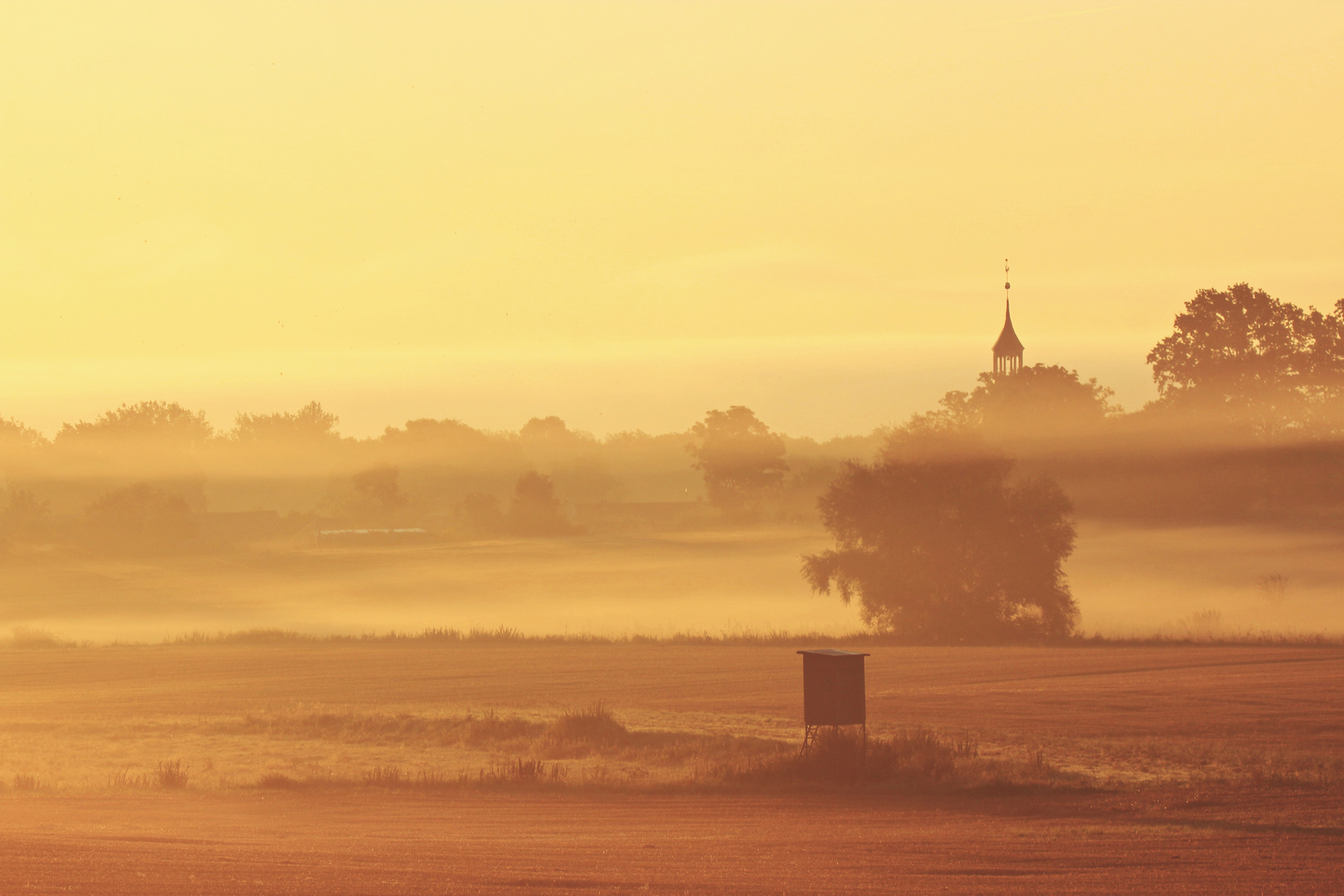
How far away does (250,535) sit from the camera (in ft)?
390

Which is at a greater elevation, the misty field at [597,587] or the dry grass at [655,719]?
the misty field at [597,587]

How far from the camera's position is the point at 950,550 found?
66625 millimetres

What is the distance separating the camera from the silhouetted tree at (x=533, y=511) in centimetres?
12038

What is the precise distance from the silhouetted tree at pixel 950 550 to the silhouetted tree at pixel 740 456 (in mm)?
52602

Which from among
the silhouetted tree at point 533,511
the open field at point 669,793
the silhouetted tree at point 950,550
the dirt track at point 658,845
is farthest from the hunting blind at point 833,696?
the silhouetted tree at point 533,511

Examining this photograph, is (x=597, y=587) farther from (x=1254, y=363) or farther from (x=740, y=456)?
(x=1254, y=363)

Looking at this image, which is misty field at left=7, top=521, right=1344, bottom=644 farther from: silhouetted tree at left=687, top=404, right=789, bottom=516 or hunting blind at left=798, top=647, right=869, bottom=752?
hunting blind at left=798, top=647, right=869, bottom=752

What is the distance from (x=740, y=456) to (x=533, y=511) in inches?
743

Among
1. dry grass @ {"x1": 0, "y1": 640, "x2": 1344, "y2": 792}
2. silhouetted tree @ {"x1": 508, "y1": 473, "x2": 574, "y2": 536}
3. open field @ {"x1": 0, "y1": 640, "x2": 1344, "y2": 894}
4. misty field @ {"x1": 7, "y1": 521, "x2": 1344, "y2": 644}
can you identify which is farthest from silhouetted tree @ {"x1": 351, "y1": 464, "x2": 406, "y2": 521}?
open field @ {"x1": 0, "y1": 640, "x2": 1344, "y2": 894}

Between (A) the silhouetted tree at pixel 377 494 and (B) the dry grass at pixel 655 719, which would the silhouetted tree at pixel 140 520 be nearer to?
(A) the silhouetted tree at pixel 377 494

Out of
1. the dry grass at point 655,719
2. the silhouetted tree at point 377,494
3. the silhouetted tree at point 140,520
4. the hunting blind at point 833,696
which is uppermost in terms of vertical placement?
the silhouetted tree at point 377,494

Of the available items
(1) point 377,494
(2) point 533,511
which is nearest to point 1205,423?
(2) point 533,511

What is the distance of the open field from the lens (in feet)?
51.7

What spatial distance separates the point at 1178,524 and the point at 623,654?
176 ft
